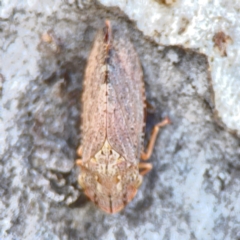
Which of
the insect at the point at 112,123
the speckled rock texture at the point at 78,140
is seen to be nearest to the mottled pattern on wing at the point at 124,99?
the insect at the point at 112,123

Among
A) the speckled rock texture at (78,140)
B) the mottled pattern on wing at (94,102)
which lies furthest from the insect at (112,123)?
the speckled rock texture at (78,140)

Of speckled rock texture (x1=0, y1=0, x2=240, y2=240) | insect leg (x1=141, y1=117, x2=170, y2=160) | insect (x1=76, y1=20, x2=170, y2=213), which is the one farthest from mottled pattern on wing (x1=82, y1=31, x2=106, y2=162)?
insect leg (x1=141, y1=117, x2=170, y2=160)

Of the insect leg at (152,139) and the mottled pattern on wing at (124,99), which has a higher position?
the mottled pattern on wing at (124,99)

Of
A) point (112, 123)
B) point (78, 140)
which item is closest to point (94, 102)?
point (112, 123)

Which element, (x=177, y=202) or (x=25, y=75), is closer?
(x=25, y=75)

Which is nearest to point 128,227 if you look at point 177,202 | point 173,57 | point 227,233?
point 177,202

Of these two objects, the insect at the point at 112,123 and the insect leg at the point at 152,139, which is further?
the insect leg at the point at 152,139

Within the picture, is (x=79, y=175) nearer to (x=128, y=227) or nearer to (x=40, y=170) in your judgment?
(x=40, y=170)

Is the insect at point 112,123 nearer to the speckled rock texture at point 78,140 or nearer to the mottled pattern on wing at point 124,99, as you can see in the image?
the mottled pattern on wing at point 124,99
